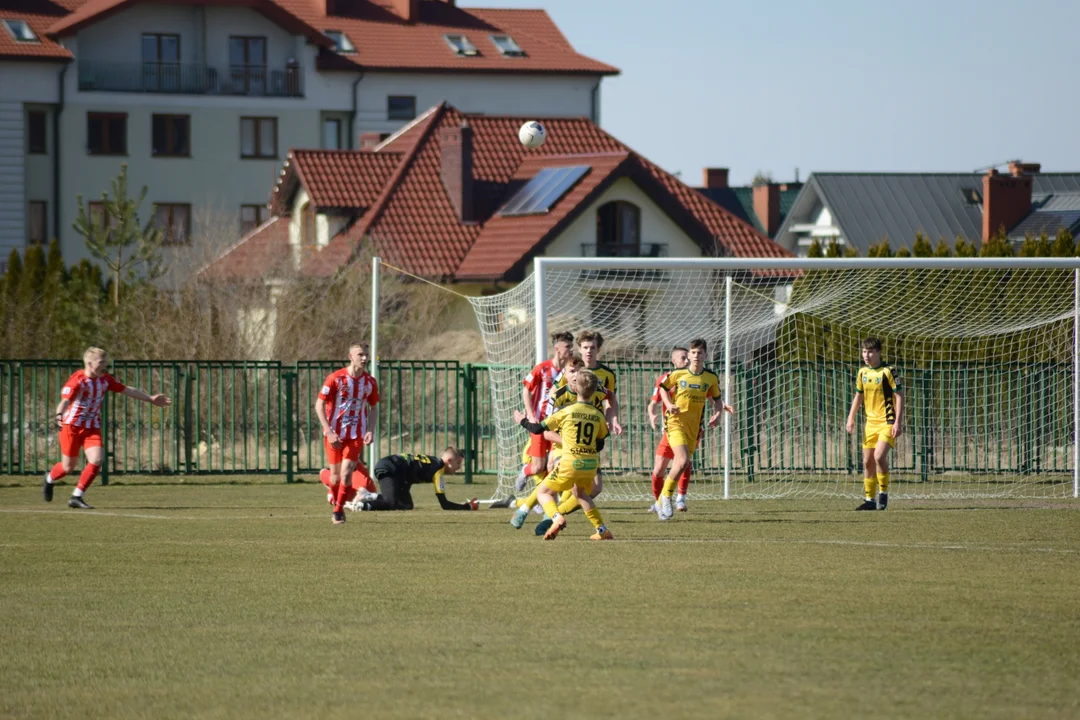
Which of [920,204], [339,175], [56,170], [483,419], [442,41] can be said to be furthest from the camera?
[920,204]

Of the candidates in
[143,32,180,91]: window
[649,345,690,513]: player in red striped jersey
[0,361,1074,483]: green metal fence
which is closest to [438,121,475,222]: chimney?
[143,32,180,91]: window

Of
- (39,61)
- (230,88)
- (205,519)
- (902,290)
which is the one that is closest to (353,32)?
(230,88)

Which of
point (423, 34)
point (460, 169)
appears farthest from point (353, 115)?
point (460, 169)

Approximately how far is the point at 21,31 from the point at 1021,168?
37.6 m

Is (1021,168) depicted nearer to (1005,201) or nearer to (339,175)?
(1005,201)

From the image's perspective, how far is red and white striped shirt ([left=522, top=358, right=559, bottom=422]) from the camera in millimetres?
15680

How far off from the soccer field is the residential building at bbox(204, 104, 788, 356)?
2495 cm

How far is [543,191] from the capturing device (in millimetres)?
41250

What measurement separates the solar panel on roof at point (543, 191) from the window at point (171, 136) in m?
17.9

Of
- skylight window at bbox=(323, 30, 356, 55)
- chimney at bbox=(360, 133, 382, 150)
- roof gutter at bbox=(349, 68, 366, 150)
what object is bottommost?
chimney at bbox=(360, 133, 382, 150)

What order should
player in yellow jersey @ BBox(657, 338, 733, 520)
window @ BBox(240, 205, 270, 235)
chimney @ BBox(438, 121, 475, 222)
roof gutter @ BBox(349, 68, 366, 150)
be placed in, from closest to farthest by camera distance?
1. player in yellow jersey @ BBox(657, 338, 733, 520)
2. chimney @ BBox(438, 121, 475, 222)
3. window @ BBox(240, 205, 270, 235)
4. roof gutter @ BBox(349, 68, 366, 150)

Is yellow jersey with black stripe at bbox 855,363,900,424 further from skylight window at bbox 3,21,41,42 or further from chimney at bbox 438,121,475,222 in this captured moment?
skylight window at bbox 3,21,41,42

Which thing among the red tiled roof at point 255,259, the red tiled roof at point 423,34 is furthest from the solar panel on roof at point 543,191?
the red tiled roof at point 423,34

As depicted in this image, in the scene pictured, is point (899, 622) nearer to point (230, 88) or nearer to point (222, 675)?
point (222, 675)
